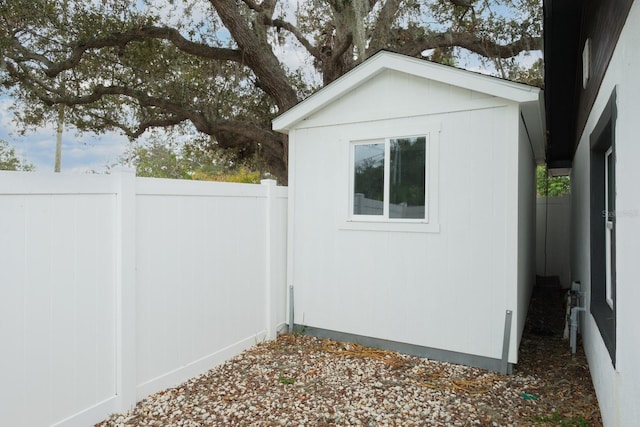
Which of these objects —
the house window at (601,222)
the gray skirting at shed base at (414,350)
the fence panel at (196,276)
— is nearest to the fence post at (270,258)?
the fence panel at (196,276)

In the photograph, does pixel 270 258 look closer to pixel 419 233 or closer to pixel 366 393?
pixel 419 233

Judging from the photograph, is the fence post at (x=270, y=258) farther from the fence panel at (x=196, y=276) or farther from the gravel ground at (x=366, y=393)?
the gravel ground at (x=366, y=393)

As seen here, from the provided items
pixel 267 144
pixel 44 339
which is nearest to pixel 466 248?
pixel 44 339

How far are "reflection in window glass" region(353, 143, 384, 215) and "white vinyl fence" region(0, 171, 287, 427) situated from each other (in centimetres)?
126

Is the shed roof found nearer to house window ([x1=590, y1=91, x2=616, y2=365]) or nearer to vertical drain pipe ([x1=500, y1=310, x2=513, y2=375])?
house window ([x1=590, y1=91, x2=616, y2=365])

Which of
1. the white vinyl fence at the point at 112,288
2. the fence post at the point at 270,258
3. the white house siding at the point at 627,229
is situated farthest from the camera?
the fence post at the point at 270,258

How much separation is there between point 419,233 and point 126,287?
113 inches

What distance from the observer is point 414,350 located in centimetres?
448

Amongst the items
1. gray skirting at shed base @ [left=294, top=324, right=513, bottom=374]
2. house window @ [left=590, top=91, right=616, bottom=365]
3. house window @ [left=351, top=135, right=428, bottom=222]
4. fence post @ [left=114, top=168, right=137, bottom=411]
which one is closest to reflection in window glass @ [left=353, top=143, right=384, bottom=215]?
house window @ [left=351, top=135, right=428, bottom=222]

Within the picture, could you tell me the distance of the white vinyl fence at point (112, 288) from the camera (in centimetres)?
251

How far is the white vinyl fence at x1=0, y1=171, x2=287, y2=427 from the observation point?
2.51 metres

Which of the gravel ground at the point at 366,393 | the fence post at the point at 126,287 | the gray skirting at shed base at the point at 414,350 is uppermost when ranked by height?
the fence post at the point at 126,287

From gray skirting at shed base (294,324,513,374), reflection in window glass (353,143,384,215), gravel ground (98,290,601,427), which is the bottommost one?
gravel ground (98,290,601,427)

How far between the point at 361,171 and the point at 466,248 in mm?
1438
